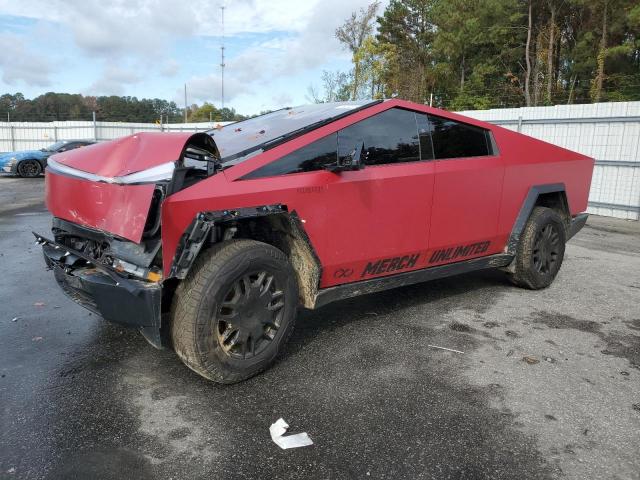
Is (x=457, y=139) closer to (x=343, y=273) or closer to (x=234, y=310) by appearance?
(x=343, y=273)

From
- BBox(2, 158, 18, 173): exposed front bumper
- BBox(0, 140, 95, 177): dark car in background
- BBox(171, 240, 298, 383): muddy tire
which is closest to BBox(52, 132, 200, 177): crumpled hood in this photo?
BBox(171, 240, 298, 383): muddy tire

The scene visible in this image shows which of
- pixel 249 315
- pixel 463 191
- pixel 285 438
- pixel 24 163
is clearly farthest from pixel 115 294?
pixel 24 163

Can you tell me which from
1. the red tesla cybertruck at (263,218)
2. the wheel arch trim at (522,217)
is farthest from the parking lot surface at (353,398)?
the wheel arch trim at (522,217)

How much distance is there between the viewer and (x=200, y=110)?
203 ft

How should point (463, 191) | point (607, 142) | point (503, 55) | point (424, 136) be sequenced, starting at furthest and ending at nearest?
point (503, 55), point (607, 142), point (463, 191), point (424, 136)

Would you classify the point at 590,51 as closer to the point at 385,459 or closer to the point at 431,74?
the point at 431,74

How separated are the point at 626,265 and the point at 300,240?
17.1 feet

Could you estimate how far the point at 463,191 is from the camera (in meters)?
4.22

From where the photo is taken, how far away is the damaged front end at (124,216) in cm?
271

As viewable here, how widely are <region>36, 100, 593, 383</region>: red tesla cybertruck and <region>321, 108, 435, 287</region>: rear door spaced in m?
0.01

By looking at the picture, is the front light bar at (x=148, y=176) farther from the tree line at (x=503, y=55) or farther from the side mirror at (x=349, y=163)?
the tree line at (x=503, y=55)

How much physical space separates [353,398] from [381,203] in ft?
4.52

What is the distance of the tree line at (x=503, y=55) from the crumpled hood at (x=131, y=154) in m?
25.2

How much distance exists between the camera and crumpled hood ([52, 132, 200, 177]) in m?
2.84
